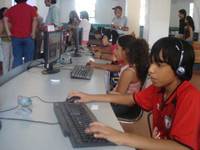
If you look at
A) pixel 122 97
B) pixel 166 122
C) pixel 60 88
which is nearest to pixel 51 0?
pixel 60 88

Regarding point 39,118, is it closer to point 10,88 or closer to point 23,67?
point 10,88

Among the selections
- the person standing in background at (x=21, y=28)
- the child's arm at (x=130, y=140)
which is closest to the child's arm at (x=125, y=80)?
the child's arm at (x=130, y=140)

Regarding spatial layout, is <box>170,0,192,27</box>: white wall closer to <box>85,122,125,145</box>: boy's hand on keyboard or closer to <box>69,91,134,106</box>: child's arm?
<box>69,91,134,106</box>: child's arm

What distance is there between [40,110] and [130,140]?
60 cm

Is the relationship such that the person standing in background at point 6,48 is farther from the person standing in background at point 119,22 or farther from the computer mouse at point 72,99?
the computer mouse at point 72,99

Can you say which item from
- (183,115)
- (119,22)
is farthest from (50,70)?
(119,22)

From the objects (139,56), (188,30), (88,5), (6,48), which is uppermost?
(88,5)

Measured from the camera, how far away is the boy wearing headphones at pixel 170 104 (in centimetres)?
126

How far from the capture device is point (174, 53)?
1.41m

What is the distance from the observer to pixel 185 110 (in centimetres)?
128

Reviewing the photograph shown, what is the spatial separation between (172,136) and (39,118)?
60cm

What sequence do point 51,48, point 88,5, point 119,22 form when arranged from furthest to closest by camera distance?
point 88,5 < point 119,22 < point 51,48

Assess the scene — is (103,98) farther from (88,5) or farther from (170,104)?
(88,5)

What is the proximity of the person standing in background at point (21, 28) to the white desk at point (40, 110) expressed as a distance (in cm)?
182
